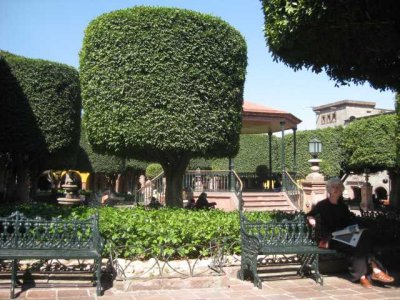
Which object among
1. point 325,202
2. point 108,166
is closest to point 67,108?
point 325,202

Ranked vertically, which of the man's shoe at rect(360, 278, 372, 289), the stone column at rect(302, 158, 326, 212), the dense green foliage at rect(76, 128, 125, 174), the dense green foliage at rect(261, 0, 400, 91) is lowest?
the man's shoe at rect(360, 278, 372, 289)

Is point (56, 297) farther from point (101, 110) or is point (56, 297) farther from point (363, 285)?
point (101, 110)

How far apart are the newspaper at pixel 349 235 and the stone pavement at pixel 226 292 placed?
57cm

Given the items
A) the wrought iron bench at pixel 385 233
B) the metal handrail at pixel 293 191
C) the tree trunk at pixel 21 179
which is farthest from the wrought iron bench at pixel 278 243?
the tree trunk at pixel 21 179

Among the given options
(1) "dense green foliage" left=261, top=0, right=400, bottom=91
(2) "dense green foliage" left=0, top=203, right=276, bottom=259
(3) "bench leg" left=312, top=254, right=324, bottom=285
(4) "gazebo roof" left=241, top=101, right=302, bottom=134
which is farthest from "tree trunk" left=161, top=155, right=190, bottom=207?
(4) "gazebo roof" left=241, top=101, right=302, bottom=134

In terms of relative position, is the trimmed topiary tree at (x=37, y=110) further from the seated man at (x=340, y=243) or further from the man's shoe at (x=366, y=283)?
the man's shoe at (x=366, y=283)

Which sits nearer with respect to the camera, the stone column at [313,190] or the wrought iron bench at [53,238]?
the wrought iron bench at [53,238]

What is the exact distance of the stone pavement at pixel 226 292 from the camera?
16.0 feet

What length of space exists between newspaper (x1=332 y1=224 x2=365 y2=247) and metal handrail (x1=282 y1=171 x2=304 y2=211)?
1007cm

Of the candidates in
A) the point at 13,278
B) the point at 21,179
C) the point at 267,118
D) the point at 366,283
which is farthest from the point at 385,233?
the point at 21,179

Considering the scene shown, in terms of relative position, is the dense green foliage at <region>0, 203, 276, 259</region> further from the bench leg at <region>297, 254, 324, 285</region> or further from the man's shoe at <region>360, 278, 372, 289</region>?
the man's shoe at <region>360, 278, 372, 289</region>

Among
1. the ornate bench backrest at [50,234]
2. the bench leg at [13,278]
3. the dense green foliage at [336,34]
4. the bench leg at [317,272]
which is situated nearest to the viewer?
the bench leg at [13,278]

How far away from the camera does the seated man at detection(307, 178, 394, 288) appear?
17.7 feet

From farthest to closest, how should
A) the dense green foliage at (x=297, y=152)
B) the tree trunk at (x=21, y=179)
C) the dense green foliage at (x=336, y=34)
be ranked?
the dense green foliage at (x=297, y=152), the tree trunk at (x=21, y=179), the dense green foliage at (x=336, y=34)
